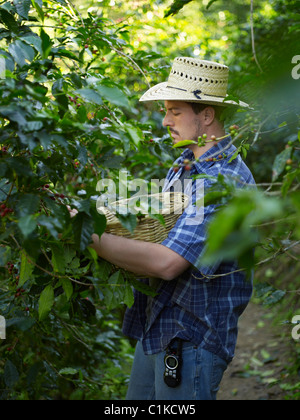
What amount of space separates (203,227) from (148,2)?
281cm

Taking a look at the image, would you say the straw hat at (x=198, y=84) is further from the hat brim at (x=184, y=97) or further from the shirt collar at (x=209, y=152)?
the shirt collar at (x=209, y=152)

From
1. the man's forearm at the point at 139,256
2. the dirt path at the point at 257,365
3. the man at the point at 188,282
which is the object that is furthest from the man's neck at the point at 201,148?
the dirt path at the point at 257,365

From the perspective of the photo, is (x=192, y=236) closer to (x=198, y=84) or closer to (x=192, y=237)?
(x=192, y=237)

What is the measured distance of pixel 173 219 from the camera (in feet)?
5.92

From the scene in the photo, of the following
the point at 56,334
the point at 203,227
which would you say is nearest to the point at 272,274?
the point at 56,334

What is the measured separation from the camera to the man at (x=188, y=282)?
1763mm

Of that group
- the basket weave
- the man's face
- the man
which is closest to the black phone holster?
the man

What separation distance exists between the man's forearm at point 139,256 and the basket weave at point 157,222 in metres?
0.02

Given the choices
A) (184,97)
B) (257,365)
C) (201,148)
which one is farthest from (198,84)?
(257,365)

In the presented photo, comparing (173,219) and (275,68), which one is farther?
(173,219)

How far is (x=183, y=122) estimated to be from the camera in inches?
83.6

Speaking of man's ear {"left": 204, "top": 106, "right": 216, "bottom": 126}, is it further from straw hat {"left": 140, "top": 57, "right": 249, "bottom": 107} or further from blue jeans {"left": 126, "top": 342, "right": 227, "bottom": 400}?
blue jeans {"left": 126, "top": 342, "right": 227, "bottom": 400}

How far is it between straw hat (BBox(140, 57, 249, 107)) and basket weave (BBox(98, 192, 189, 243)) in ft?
1.54
